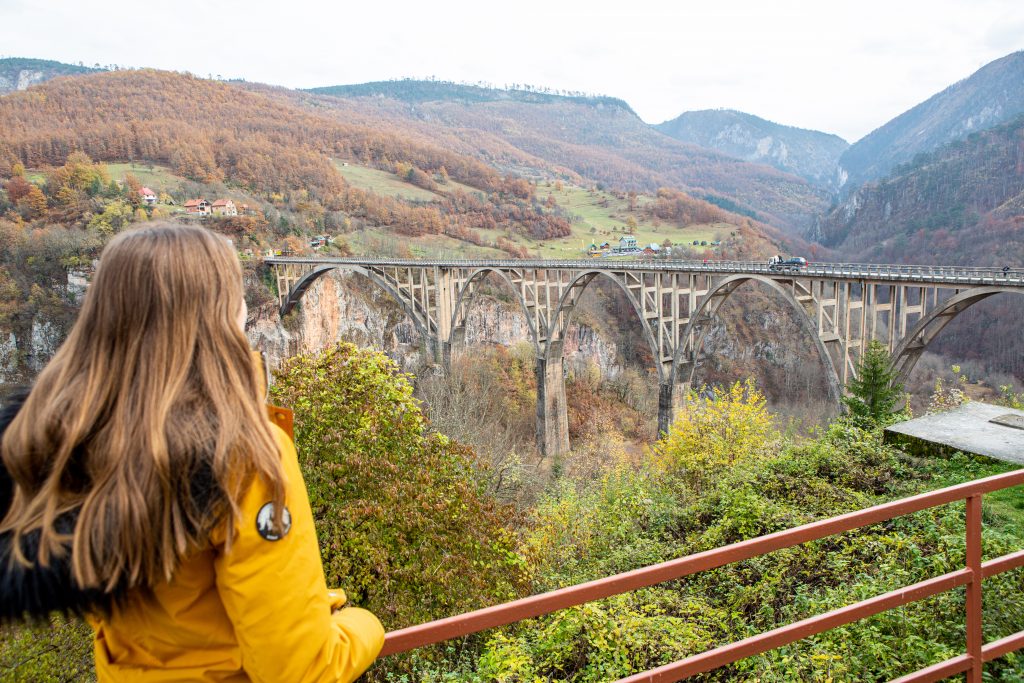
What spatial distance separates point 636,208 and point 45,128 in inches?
3184

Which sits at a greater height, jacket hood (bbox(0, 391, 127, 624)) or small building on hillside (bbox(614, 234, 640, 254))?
small building on hillside (bbox(614, 234, 640, 254))

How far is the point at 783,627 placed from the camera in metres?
2.70

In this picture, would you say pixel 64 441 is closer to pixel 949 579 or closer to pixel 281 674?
pixel 281 674

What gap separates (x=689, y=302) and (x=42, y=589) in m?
24.1

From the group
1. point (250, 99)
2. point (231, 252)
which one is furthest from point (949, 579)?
point (250, 99)

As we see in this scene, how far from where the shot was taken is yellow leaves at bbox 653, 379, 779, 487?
42.9ft

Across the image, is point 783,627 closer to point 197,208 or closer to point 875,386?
point 875,386

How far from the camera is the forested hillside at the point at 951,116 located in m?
132

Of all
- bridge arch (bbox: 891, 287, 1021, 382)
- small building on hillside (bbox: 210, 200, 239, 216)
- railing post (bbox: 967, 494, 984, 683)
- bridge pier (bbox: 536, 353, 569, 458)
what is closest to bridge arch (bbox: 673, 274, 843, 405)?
bridge arch (bbox: 891, 287, 1021, 382)

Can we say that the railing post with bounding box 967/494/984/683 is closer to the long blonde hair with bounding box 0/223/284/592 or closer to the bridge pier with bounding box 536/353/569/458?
the long blonde hair with bounding box 0/223/284/592

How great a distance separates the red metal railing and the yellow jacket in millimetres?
496

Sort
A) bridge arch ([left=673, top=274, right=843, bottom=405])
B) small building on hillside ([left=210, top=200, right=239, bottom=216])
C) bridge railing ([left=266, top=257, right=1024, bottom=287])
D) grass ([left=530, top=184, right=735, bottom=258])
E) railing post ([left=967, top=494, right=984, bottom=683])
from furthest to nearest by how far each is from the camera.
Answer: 1. grass ([left=530, top=184, right=735, bottom=258])
2. small building on hillside ([left=210, top=200, right=239, bottom=216])
3. bridge arch ([left=673, top=274, right=843, bottom=405])
4. bridge railing ([left=266, top=257, right=1024, bottom=287])
5. railing post ([left=967, top=494, right=984, bottom=683])

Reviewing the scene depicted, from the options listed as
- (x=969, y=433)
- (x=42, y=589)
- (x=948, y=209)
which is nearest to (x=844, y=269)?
(x=969, y=433)

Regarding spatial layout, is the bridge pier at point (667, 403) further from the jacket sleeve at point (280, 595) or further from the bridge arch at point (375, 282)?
the jacket sleeve at point (280, 595)
